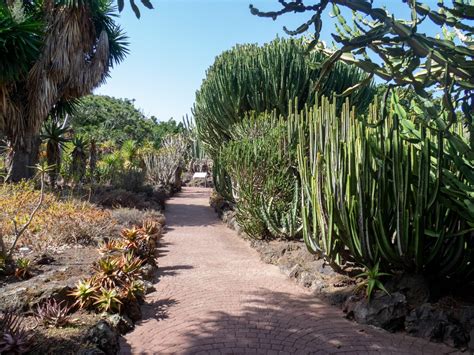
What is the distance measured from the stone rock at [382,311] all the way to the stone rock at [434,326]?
10cm

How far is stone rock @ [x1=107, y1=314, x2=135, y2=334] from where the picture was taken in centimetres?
399

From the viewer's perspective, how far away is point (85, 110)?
38.0m

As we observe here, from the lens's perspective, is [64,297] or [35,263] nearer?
[64,297]

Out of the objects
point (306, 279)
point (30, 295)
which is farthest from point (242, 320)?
point (30, 295)

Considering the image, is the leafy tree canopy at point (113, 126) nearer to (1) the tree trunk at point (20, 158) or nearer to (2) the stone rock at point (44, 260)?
(1) the tree trunk at point (20, 158)

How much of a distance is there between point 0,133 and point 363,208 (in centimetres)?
1243

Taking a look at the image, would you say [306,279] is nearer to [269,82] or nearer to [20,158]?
[269,82]

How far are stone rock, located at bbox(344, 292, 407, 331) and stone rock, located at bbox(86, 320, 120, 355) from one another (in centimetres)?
244

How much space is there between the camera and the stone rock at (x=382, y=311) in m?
4.11

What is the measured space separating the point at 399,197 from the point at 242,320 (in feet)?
6.79

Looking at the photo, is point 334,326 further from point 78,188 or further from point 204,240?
point 78,188

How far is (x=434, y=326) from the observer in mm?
3855

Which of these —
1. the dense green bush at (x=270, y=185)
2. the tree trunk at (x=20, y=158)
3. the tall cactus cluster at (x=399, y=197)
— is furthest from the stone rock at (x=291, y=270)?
the tree trunk at (x=20, y=158)

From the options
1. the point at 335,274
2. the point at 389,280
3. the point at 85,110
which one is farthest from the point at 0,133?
the point at 85,110
